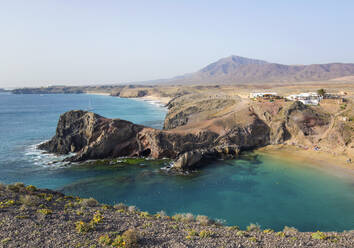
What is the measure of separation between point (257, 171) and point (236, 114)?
18.5 meters

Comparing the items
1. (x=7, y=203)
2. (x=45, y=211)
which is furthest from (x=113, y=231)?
(x=7, y=203)

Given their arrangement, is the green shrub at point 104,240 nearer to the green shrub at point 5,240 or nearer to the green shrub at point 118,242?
the green shrub at point 118,242

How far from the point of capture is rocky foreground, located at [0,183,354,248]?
14.8 meters

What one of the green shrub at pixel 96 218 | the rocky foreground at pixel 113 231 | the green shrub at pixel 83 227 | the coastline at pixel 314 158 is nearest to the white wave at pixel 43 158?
the rocky foreground at pixel 113 231

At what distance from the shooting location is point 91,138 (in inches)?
1711

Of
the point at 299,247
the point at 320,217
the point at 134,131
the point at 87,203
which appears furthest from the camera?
the point at 134,131

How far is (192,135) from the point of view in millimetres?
44906

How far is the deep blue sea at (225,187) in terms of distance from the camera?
2406 cm

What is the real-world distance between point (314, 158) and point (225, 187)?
19.7m

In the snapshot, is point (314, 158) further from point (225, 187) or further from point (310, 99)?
point (310, 99)

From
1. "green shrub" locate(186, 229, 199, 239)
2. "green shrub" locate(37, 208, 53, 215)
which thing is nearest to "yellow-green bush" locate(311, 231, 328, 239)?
"green shrub" locate(186, 229, 199, 239)

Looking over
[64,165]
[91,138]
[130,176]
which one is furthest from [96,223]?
[91,138]

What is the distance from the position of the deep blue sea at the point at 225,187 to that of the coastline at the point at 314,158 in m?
1.97

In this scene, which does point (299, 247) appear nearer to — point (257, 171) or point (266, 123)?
point (257, 171)
